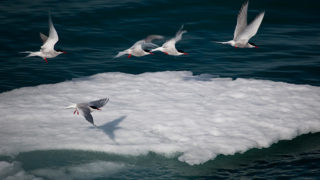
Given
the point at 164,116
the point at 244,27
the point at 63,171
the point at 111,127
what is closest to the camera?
the point at 63,171

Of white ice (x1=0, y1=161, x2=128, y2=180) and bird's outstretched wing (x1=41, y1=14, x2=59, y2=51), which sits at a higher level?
bird's outstretched wing (x1=41, y1=14, x2=59, y2=51)

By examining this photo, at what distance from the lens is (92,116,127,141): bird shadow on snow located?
7.11m

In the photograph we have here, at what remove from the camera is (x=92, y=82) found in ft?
34.2

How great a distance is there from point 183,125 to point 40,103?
3.27 m

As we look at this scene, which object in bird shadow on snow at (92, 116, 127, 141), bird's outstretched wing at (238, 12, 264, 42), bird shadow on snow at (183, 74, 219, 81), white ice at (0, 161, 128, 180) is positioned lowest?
A: white ice at (0, 161, 128, 180)

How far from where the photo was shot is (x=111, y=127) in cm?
741

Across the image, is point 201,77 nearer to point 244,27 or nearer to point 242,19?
point 244,27

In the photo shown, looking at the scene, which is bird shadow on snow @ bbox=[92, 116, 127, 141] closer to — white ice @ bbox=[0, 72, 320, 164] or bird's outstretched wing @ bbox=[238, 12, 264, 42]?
white ice @ bbox=[0, 72, 320, 164]

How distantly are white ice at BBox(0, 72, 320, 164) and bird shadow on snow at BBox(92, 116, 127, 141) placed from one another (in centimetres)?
2

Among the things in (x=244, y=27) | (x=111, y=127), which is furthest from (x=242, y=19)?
(x=111, y=127)

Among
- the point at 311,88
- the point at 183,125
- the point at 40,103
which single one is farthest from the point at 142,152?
the point at 311,88

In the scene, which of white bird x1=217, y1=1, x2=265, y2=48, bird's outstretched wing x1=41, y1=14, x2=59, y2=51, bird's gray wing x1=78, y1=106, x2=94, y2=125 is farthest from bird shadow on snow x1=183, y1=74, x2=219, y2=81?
bird's gray wing x1=78, y1=106, x2=94, y2=125

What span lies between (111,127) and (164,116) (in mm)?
1129

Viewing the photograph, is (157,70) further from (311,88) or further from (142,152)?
(142,152)
